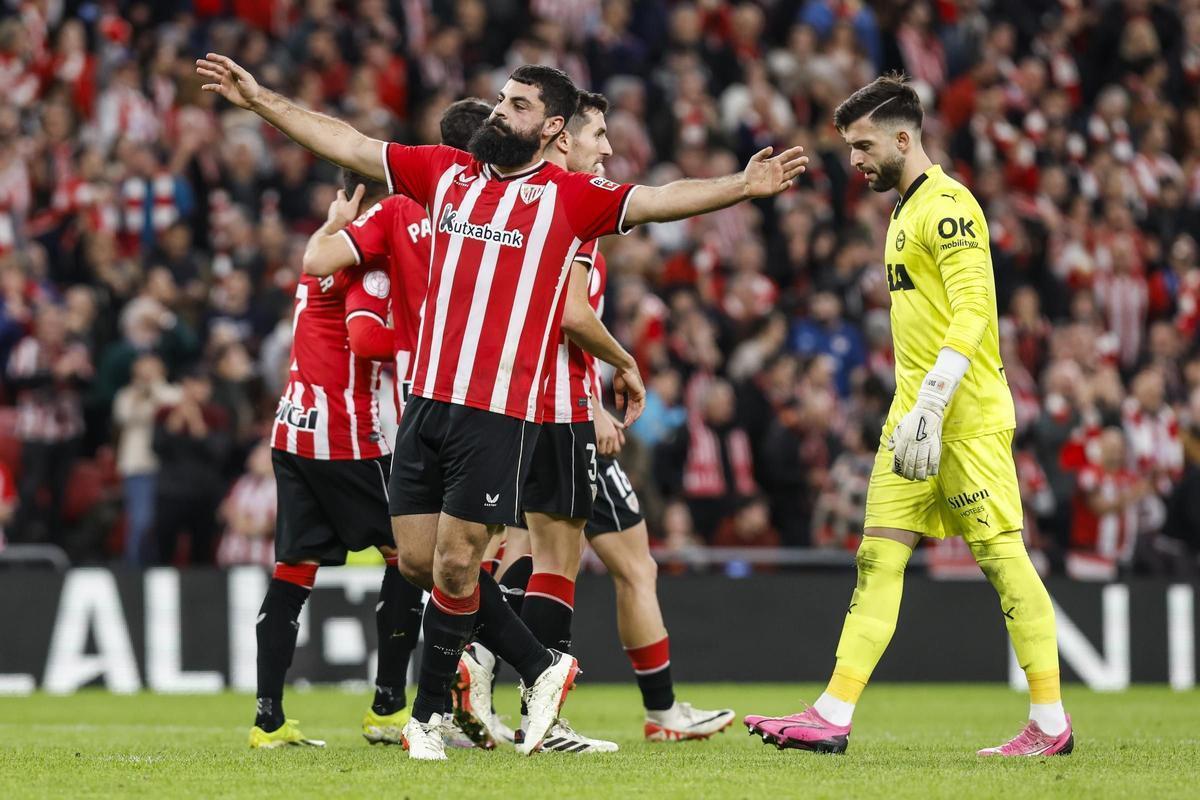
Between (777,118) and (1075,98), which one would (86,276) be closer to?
(777,118)

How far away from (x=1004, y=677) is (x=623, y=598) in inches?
253

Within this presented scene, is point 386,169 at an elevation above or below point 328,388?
above

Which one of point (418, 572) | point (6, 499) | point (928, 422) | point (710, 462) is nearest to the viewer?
point (928, 422)

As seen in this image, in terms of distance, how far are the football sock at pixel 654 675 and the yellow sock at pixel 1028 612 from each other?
1.87 m

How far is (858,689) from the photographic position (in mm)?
6934

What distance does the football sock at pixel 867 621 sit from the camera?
693 cm

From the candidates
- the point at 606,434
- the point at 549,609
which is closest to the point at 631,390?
the point at 606,434

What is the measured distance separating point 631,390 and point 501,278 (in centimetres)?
110

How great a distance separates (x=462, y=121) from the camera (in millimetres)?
7668

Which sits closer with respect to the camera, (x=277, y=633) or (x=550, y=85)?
(x=550, y=85)

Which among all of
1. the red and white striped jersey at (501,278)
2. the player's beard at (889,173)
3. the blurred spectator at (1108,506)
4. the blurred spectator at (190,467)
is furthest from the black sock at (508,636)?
the blurred spectator at (1108,506)

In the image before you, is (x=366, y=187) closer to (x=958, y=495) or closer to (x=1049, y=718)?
(x=958, y=495)

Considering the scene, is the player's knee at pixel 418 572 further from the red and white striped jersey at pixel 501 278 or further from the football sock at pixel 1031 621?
the football sock at pixel 1031 621

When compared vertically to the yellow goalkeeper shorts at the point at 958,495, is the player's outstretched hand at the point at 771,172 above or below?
above
